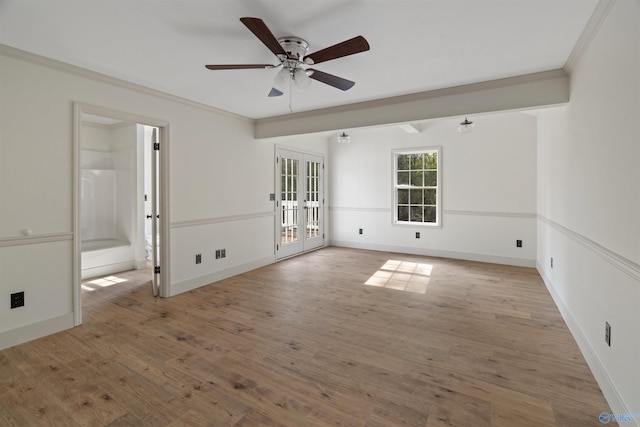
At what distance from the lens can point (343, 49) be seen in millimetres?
2074

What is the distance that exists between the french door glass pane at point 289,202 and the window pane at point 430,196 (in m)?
2.64

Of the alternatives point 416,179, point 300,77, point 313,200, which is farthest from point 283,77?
point 416,179

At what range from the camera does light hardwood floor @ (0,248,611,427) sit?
1846mm

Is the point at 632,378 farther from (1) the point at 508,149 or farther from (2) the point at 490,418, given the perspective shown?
(1) the point at 508,149

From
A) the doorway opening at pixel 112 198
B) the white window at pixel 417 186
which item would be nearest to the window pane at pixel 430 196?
the white window at pixel 417 186

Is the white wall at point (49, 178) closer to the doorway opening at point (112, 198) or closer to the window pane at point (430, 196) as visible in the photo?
the doorway opening at point (112, 198)

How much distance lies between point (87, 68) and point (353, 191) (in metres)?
5.15

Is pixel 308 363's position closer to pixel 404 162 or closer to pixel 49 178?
pixel 49 178

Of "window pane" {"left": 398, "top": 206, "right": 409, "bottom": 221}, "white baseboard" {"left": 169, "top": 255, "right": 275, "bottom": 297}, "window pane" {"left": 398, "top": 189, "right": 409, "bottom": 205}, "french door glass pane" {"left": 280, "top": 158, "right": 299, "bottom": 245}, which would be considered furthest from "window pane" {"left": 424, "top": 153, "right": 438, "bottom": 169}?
"white baseboard" {"left": 169, "top": 255, "right": 275, "bottom": 297}

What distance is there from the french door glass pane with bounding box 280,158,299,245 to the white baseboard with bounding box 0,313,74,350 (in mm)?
3421

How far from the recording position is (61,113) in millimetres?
2910

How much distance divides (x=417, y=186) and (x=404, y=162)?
586mm

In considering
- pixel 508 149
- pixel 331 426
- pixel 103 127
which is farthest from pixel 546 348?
pixel 103 127

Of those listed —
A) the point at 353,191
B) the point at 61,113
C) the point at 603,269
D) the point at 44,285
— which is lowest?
the point at 44,285
